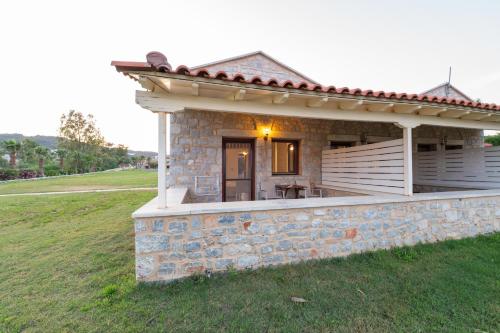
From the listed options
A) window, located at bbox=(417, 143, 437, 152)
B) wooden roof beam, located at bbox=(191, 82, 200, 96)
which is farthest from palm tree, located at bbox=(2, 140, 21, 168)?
window, located at bbox=(417, 143, 437, 152)

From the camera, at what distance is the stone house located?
2.69 meters

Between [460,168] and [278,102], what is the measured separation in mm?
6564

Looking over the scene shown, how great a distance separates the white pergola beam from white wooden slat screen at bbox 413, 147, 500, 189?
6.32 ft

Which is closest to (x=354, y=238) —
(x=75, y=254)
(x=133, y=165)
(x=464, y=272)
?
(x=464, y=272)

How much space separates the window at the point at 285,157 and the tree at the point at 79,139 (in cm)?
2700

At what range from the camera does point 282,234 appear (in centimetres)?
309

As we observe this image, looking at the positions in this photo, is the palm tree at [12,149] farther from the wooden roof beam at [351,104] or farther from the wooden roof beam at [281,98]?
the wooden roof beam at [351,104]

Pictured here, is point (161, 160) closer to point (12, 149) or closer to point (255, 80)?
point (255, 80)

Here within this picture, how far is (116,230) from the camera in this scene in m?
4.97

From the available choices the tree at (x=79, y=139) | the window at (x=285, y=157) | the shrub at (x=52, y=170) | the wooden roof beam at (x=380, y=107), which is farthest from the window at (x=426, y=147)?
the tree at (x=79, y=139)

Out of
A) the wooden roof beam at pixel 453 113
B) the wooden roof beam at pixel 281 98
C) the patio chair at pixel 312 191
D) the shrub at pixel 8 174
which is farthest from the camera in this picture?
the shrub at pixel 8 174

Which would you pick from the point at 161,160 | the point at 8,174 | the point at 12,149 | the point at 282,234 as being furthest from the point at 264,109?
the point at 12,149

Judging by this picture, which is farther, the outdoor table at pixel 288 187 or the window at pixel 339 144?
the window at pixel 339 144

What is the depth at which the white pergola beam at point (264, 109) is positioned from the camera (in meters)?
2.71
